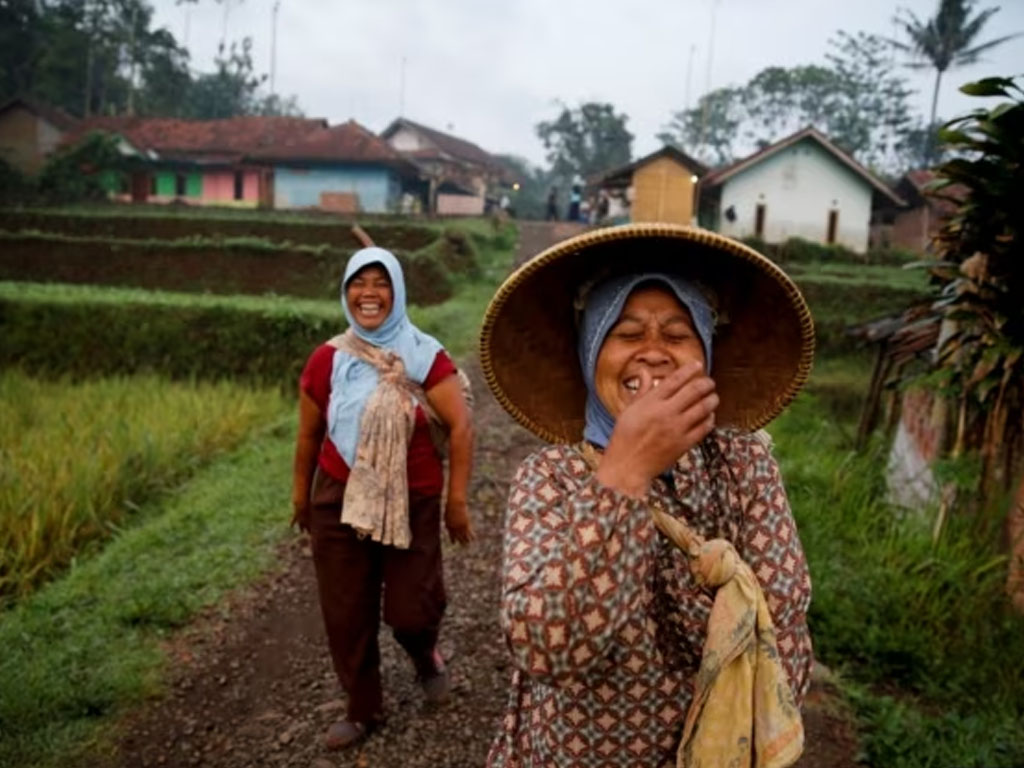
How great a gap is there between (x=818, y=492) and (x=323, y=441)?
3771 millimetres

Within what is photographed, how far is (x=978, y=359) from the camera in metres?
4.18

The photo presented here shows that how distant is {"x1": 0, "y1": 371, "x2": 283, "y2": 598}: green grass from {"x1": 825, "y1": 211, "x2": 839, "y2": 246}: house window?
22.0m

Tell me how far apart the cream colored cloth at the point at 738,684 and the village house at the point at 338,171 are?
2905 cm

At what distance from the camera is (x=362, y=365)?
2.81m

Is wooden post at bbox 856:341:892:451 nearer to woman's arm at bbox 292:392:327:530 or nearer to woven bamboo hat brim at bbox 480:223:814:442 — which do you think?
woman's arm at bbox 292:392:327:530

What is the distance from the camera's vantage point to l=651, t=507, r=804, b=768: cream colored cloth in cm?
116

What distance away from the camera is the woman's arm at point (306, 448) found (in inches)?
113

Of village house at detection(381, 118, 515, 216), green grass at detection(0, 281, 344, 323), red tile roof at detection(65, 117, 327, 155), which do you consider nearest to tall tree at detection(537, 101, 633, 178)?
village house at detection(381, 118, 515, 216)

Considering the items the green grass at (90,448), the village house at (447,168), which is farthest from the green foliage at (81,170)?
the green grass at (90,448)

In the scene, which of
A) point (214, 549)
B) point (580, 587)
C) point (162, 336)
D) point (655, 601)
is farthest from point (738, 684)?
point (162, 336)

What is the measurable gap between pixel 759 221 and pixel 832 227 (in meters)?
2.29

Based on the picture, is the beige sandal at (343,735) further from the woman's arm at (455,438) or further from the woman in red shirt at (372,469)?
the woman's arm at (455,438)

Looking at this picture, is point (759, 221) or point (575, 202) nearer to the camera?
point (759, 221)

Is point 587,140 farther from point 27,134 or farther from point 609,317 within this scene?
point 609,317
